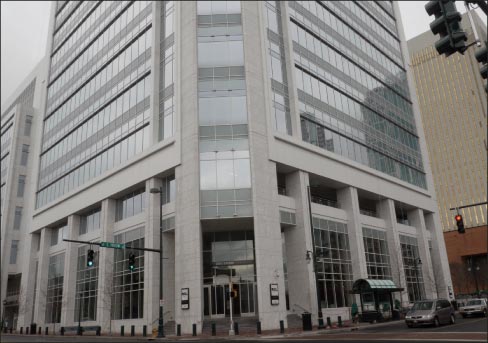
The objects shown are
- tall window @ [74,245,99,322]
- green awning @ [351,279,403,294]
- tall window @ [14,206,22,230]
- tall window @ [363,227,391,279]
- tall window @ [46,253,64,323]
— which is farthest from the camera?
tall window @ [14,206,22,230]

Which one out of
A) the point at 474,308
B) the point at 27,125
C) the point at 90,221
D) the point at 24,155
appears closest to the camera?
the point at 474,308

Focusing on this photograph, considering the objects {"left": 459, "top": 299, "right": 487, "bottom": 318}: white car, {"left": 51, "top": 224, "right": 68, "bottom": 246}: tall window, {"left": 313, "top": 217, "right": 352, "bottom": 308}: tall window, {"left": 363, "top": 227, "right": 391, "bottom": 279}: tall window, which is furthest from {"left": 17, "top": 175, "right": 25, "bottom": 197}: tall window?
{"left": 459, "top": 299, "right": 487, "bottom": 318}: white car

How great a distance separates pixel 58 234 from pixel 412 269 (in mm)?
45307

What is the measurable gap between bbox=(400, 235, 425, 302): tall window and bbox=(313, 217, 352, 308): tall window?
40.1 ft

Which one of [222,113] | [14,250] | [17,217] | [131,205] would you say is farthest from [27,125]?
[222,113]

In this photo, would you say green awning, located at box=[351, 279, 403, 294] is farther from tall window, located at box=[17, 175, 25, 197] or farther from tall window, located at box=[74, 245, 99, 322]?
tall window, located at box=[17, 175, 25, 197]

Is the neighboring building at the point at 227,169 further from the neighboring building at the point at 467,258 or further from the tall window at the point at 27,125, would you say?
the neighboring building at the point at 467,258

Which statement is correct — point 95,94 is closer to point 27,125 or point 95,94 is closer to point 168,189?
point 168,189

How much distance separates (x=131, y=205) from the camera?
152ft

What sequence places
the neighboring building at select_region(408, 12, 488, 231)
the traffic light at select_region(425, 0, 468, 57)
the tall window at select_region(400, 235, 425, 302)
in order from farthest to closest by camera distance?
Answer: the neighboring building at select_region(408, 12, 488, 231) < the tall window at select_region(400, 235, 425, 302) < the traffic light at select_region(425, 0, 468, 57)

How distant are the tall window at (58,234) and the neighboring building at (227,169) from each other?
0.35 m

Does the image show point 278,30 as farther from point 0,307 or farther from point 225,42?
point 0,307

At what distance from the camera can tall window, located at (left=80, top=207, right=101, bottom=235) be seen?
167 feet

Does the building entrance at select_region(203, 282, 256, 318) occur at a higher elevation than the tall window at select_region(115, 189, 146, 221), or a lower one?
lower
